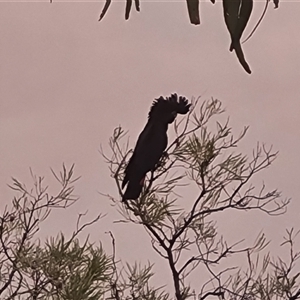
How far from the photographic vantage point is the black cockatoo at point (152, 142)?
1.52m

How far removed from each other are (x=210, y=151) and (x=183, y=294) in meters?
0.36

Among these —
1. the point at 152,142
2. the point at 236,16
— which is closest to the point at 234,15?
the point at 236,16

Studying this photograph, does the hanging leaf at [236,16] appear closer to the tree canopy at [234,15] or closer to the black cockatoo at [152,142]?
the tree canopy at [234,15]

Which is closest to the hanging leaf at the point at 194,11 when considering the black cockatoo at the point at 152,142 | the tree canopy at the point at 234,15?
the tree canopy at the point at 234,15

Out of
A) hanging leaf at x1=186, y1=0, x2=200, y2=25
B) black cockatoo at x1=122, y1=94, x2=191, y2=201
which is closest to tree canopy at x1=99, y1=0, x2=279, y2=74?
hanging leaf at x1=186, y1=0, x2=200, y2=25

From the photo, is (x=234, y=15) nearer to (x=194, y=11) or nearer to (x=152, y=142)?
(x=194, y=11)

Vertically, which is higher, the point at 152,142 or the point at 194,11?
the point at 152,142

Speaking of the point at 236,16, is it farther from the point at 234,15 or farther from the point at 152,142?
the point at 152,142

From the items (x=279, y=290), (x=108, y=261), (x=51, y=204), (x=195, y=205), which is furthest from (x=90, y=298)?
(x=279, y=290)

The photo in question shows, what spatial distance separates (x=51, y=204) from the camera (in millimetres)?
1508

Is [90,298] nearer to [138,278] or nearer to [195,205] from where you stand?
[138,278]

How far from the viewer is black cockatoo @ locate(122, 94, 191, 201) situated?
152 centimetres

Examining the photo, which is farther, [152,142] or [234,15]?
[152,142]

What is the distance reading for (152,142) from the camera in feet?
5.23
